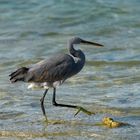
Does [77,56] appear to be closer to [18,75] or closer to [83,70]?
[18,75]

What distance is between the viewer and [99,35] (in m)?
13.0

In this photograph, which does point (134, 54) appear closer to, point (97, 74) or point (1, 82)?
point (97, 74)

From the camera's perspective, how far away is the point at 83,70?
33.1 feet

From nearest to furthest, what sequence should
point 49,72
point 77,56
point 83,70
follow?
point 49,72 → point 77,56 → point 83,70

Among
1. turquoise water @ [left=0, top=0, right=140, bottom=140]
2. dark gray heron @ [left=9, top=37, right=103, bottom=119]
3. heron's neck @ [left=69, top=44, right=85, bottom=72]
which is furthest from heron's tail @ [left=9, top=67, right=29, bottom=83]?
heron's neck @ [left=69, top=44, right=85, bottom=72]

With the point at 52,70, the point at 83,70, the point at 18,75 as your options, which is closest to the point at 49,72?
the point at 52,70

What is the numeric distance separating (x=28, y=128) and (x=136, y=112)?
1.34 meters

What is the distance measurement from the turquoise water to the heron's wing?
17.6 inches

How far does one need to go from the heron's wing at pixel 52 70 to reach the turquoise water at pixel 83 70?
1.46 ft

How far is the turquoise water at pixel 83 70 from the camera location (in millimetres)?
7114

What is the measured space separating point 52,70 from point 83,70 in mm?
2583

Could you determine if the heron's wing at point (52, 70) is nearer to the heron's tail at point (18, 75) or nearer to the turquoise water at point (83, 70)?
the heron's tail at point (18, 75)

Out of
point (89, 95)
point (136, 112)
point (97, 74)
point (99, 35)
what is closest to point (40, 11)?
point (99, 35)

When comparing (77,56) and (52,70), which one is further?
(77,56)
